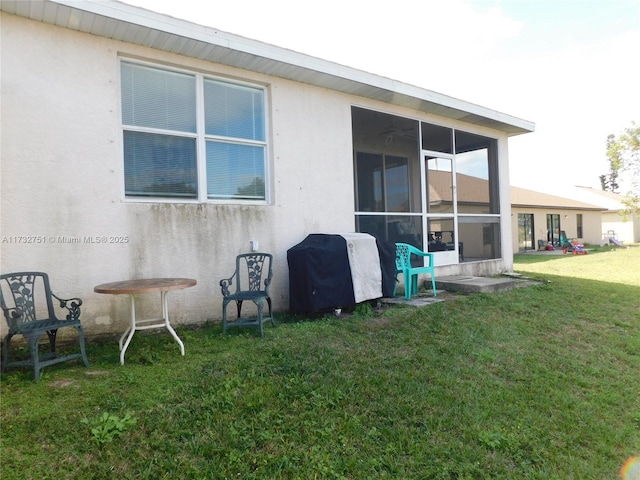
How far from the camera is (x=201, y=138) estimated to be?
4.62 meters

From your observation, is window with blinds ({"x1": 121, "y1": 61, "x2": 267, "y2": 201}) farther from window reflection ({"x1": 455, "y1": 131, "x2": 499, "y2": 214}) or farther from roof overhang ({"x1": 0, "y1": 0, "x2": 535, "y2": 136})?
window reflection ({"x1": 455, "y1": 131, "x2": 499, "y2": 214})

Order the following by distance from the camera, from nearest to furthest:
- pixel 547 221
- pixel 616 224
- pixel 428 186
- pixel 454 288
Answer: pixel 454 288 < pixel 428 186 < pixel 547 221 < pixel 616 224

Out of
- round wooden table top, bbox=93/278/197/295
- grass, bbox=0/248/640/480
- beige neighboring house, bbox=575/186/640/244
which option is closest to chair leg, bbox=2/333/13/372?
grass, bbox=0/248/640/480

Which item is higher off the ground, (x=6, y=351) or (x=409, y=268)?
(x=409, y=268)

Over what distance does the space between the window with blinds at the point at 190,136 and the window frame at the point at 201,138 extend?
12mm

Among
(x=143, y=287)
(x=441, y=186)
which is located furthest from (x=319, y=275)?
(x=441, y=186)

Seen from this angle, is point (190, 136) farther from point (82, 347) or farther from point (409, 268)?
point (409, 268)

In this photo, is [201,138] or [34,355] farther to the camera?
[201,138]

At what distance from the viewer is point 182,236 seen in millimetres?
4422

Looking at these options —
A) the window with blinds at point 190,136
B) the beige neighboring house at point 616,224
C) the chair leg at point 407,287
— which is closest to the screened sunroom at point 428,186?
the chair leg at point 407,287

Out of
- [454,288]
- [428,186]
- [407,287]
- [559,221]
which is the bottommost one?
[454,288]

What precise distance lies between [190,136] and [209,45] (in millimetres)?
1046

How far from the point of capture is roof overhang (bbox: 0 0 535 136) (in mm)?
3602

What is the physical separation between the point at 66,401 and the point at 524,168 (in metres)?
56.9
